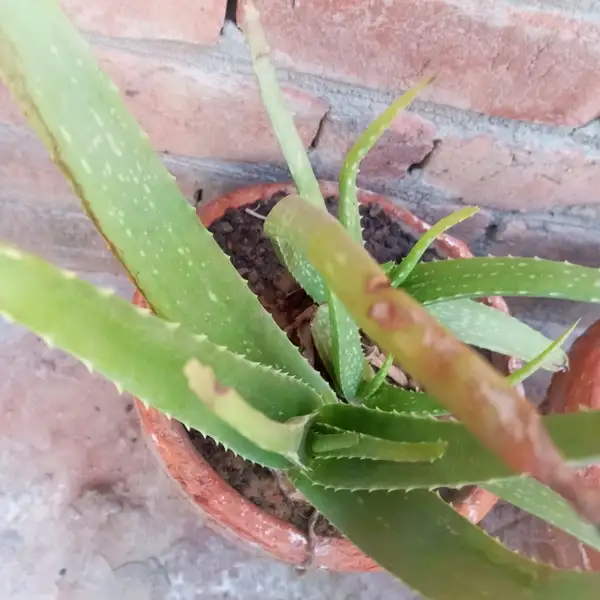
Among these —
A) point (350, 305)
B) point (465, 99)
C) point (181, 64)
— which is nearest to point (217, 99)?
point (181, 64)

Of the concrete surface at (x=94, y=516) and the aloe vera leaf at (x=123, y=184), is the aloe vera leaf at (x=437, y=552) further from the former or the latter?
the concrete surface at (x=94, y=516)

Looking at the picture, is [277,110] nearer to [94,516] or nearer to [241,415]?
[241,415]

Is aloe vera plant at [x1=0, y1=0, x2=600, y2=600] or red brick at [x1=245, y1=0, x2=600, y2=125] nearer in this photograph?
aloe vera plant at [x1=0, y1=0, x2=600, y2=600]

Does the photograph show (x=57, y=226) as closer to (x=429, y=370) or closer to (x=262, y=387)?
(x=262, y=387)

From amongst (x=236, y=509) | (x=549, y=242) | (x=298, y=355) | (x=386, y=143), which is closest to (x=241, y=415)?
(x=298, y=355)

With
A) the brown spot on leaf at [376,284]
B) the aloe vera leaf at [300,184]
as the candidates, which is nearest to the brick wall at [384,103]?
the aloe vera leaf at [300,184]

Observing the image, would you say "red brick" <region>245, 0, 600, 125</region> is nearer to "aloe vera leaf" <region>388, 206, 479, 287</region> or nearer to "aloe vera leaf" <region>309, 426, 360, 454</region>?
"aloe vera leaf" <region>388, 206, 479, 287</region>

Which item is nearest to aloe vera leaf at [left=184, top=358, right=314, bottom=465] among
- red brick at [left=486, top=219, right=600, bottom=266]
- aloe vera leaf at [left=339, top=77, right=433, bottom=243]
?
aloe vera leaf at [left=339, top=77, right=433, bottom=243]
